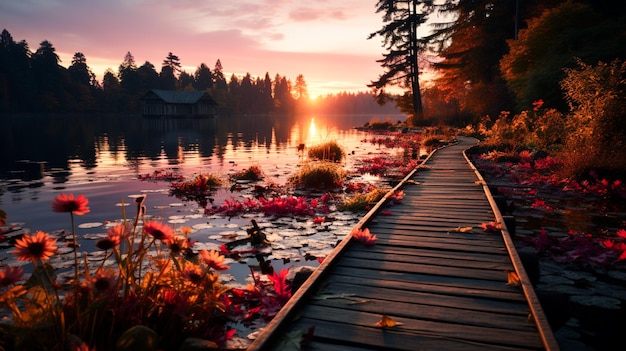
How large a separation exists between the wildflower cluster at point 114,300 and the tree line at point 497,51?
14.3 metres

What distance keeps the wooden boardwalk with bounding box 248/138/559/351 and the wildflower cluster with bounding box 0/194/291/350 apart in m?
0.70

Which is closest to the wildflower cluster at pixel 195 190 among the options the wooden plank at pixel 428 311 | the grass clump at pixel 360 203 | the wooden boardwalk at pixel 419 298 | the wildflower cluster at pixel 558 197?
the grass clump at pixel 360 203

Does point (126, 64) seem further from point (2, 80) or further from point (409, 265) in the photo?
point (409, 265)

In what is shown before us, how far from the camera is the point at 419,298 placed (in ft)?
10.1

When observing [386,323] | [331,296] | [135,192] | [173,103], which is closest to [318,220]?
[331,296]

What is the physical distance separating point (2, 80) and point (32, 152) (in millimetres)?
71376

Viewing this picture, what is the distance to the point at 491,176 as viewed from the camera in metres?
11.8

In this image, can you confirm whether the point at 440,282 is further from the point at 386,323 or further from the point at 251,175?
the point at 251,175

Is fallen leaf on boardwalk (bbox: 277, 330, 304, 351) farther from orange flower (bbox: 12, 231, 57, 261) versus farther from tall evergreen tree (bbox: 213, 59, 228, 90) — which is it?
tall evergreen tree (bbox: 213, 59, 228, 90)

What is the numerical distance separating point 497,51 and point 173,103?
5216 cm

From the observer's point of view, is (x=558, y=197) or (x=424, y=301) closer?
(x=424, y=301)

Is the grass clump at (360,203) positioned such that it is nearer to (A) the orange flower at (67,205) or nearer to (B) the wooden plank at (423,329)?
(B) the wooden plank at (423,329)

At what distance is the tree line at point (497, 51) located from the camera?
19.8 metres

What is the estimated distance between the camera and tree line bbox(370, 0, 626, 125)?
19812 millimetres
